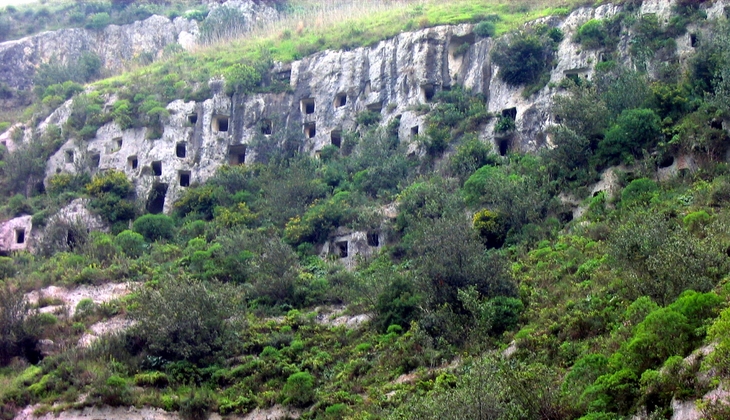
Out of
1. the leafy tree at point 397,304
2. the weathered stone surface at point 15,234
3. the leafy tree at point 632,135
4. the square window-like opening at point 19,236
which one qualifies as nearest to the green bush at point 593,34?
the leafy tree at point 632,135

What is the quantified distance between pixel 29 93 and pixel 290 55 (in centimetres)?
1900

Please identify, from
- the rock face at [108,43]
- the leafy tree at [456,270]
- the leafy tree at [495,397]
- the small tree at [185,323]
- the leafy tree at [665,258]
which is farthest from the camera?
the rock face at [108,43]

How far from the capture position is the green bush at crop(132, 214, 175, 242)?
1564 inches

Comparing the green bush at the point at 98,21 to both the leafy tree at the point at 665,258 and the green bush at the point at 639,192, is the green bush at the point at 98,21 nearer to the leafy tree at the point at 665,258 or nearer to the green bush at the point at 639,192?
the green bush at the point at 639,192

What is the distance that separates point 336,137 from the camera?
4625cm

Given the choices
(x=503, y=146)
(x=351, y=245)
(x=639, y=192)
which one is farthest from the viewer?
(x=503, y=146)

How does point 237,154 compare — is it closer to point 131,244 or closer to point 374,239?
point 131,244

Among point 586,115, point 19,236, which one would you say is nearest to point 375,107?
point 586,115

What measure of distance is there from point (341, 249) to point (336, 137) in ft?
36.3

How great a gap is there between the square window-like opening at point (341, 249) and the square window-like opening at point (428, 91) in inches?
454

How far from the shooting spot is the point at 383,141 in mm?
42031

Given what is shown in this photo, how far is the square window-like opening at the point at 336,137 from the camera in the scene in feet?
150

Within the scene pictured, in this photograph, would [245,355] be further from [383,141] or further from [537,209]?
[383,141]

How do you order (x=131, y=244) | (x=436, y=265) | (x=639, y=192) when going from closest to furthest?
(x=436, y=265) → (x=639, y=192) → (x=131, y=244)
